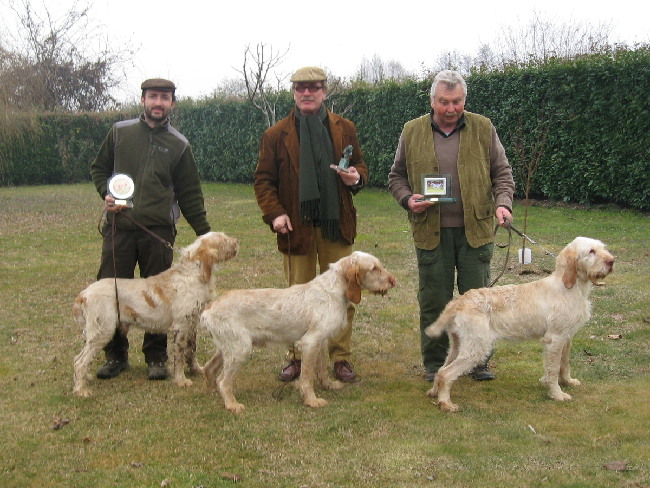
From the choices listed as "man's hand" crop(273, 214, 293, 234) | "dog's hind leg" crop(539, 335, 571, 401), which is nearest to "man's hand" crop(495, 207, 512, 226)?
"dog's hind leg" crop(539, 335, 571, 401)

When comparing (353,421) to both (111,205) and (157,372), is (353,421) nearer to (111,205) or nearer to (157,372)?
(157,372)

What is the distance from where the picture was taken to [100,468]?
459 cm

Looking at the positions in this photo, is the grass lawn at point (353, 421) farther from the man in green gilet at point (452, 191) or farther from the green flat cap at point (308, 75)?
the green flat cap at point (308, 75)

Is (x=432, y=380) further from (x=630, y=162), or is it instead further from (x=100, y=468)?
(x=630, y=162)

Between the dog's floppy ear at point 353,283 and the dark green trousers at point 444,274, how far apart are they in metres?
0.72

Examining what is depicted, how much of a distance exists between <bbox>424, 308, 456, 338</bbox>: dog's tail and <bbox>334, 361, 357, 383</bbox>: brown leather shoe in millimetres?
965

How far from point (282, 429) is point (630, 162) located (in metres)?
13.5

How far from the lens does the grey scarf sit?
20.0 ft

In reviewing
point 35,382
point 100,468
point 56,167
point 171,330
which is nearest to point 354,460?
point 100,468

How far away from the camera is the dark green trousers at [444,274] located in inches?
237

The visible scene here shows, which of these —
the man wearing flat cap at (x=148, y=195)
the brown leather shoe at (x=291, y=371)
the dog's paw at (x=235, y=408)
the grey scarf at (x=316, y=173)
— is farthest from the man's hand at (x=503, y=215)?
the man wearing flat cap at (x=148, y=195)

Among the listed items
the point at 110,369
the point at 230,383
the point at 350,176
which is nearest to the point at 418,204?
the point at 350,176

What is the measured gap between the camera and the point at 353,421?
17.6 ft

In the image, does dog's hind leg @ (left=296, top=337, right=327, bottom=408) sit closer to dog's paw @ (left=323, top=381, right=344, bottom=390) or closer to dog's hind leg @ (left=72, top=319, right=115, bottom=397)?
dog's paw @ (left=323, top=381, right=344, bottom=390)
